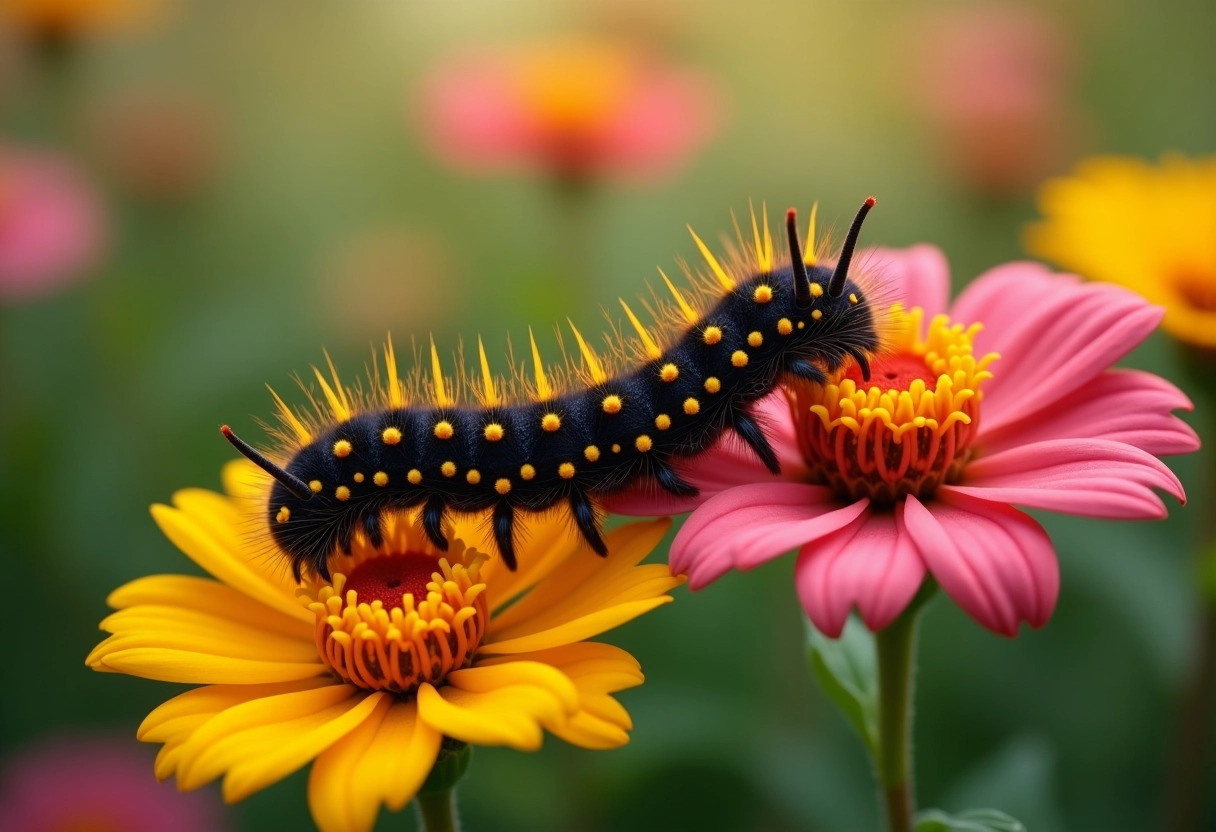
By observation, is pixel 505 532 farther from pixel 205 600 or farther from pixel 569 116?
pixel 569 116

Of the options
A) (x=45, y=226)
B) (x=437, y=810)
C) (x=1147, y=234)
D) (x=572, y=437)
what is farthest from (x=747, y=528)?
(x=45, y=226)

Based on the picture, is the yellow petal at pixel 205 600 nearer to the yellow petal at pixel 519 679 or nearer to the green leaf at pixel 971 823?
the yellow petal at pixel 519 679

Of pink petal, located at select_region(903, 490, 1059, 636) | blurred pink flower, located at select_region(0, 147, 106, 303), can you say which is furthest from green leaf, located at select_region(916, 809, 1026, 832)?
blurred pink flower, located at select_region(0, 147, 106, 303)

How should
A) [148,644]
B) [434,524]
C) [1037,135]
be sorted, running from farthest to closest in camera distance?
1. [1037,135]
2. [434,524]
3. [148,644]

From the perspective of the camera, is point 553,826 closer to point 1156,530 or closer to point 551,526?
point 551,526

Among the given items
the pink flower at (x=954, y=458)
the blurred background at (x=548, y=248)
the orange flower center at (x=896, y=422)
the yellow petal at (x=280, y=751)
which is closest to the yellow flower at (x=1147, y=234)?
the blurred background at (x=548, y=248)

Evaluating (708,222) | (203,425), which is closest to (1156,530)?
(708,222)

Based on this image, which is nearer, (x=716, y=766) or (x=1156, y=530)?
(x=716, y=766)
